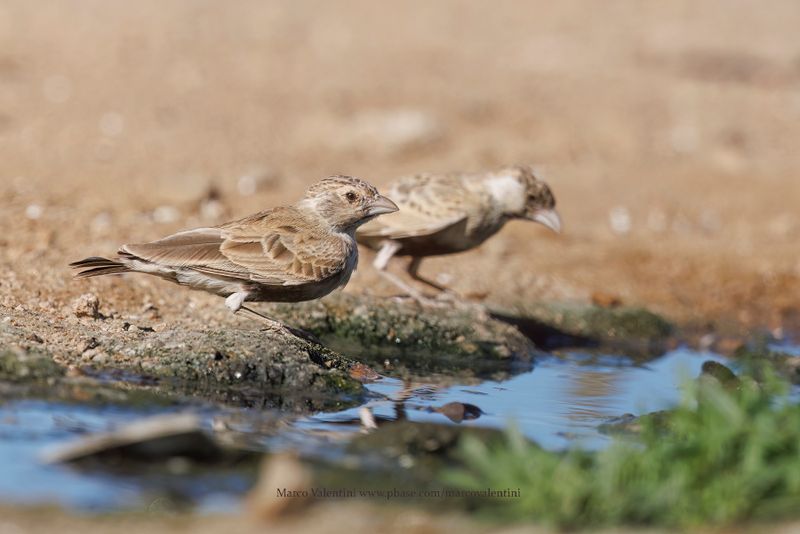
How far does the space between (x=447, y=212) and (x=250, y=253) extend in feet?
6.91

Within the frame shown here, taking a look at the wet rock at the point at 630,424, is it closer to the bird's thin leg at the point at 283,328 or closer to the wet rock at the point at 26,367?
the bird's thin leg at the point at 283,328

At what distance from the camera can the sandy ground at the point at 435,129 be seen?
31.7ft

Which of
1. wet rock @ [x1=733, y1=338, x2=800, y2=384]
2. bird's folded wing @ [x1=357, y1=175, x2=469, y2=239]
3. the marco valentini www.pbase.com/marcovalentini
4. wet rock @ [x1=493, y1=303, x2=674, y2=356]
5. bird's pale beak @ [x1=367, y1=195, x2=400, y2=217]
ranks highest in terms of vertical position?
bird's pale beak @ [x1=367, y1=195, x2=400, y2=217]

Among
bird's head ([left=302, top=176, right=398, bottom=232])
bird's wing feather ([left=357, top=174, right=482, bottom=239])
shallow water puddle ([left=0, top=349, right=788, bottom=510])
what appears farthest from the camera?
bird's wing feather ([left=357, top=174, right=482, bottom=239])

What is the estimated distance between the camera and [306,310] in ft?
23.6

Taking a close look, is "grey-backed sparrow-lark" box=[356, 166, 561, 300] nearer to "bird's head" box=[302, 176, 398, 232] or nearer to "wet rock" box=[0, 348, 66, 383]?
"bird's head" box=[302, 176, 398, 232]

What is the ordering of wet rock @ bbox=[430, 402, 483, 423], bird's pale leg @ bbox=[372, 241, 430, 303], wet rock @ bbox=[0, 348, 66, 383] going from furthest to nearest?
bird's pale leg @ bbox=[372, 241, 430, 303] → wet rock @ bbox=[430, 402, 483, 423] → wet rock @ bbox=[0, 348, 66, 383]

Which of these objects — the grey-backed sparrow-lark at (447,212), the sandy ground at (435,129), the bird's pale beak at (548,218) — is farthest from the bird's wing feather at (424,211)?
the bird's pale beak at (548,218)

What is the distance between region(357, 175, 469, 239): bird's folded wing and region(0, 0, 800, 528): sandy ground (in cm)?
56

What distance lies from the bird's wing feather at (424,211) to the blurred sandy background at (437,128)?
24.4 inches

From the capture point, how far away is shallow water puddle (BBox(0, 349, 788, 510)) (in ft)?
13.0

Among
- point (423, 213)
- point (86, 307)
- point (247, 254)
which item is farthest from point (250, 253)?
point (423, 213)

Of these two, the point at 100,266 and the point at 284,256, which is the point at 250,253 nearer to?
the point at 284,256

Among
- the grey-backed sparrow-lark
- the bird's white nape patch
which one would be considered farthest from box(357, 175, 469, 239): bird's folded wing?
the bird's white nape patch
